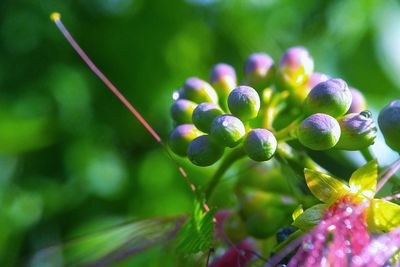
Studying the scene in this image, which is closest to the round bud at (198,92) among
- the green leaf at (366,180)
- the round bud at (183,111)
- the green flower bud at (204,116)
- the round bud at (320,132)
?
the round bud at (183,111)

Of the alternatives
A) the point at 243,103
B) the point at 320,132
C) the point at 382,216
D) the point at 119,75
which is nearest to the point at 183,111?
the point at 243,103

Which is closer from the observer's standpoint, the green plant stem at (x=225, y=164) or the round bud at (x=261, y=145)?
the round bud at (x=261, y=145)

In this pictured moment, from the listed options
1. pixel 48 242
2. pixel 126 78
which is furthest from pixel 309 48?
pixel 48 242

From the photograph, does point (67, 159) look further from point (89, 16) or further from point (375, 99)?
point (375, 99)

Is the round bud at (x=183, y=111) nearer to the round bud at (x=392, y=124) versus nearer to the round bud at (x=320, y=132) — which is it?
the round bud at (x=320, y=132)

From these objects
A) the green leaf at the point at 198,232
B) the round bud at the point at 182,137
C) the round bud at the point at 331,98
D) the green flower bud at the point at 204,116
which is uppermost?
the green flower bud at the point at 204,116

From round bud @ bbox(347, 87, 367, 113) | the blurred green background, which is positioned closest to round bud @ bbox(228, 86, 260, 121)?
round bud @ bbox(347, 87, 367, 113)

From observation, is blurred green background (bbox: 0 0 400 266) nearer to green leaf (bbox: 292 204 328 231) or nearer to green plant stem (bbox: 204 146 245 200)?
green plant stem (bbox: 204 146 245 200)
